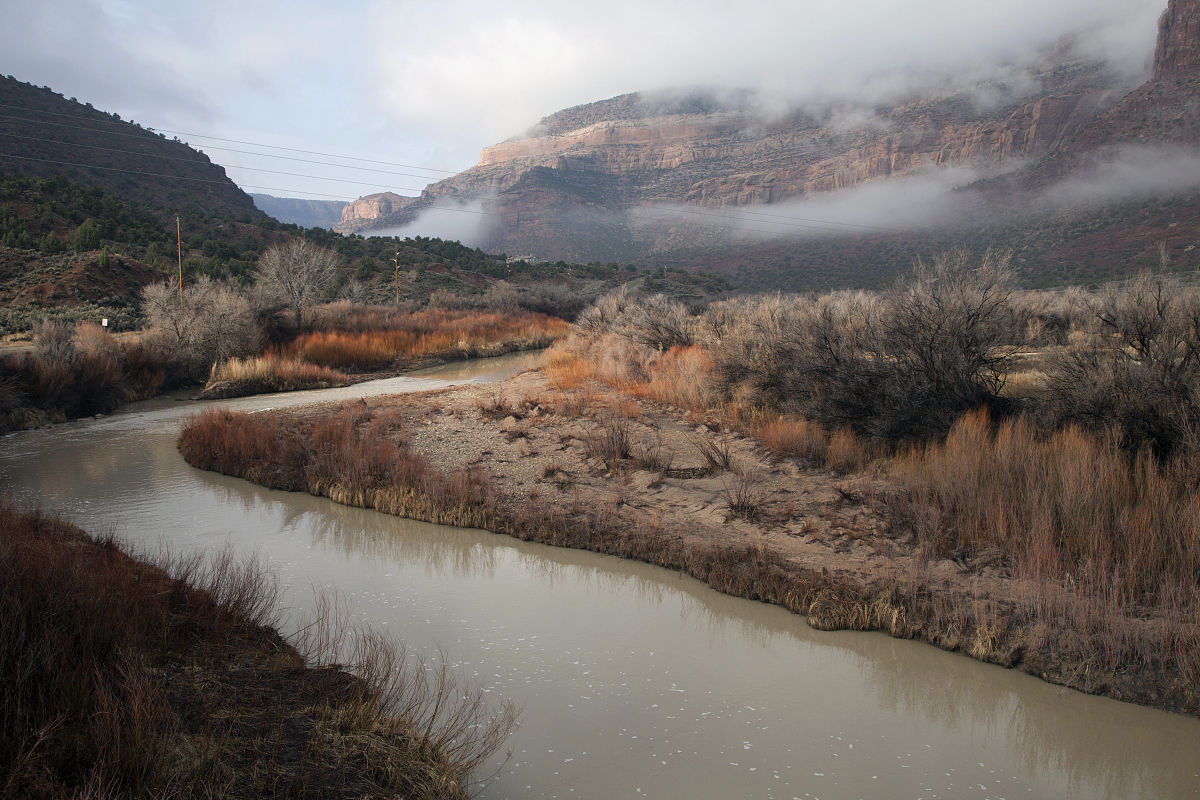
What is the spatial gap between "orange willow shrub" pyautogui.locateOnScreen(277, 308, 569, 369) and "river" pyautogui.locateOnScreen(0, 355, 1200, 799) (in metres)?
19.9

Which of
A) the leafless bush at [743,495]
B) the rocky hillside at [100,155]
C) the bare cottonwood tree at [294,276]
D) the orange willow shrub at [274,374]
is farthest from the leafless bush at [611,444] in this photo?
the rocky hillside at [100,155]

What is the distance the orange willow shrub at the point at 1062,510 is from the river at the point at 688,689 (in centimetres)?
143

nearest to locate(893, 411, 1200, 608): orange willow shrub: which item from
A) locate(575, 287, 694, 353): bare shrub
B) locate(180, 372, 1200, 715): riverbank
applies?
locate(180, 372, 1200, 715): riverbank

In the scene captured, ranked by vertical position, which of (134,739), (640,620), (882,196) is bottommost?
(640,620)

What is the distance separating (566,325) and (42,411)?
101 ft

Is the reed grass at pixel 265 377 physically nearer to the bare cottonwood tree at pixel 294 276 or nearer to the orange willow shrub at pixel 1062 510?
the bare cottonwood tree at pixel 294 276

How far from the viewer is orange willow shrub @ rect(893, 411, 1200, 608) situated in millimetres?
6668

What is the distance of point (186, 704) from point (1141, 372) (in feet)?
34.2

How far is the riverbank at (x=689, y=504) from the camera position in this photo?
635 cm

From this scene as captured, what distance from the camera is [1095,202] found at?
59.6 meters

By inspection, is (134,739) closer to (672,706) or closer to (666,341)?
(672,706)

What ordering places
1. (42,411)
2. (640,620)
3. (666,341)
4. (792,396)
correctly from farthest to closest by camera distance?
(666,341)
(42,411)
(792,396)
(640,620)

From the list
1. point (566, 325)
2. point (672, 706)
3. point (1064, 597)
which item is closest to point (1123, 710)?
point (1064, 597)

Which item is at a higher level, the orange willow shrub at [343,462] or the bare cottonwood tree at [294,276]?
the bare cottonwood tree at [294,276]
